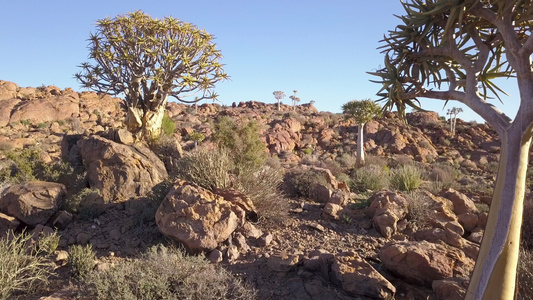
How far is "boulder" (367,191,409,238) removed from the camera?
21.1 ft

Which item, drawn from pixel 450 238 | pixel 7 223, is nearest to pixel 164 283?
pixel 7 223

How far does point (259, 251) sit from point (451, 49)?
12.0ft

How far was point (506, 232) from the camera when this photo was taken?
10.7ft

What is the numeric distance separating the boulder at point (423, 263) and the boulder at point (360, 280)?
36cm

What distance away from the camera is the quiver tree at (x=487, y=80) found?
10.7 ft

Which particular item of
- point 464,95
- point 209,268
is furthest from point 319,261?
point 464,95

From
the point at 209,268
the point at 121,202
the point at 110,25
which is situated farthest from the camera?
the point at 110,25

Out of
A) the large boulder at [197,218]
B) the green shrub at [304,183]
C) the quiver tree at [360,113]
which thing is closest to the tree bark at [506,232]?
the large boulder at [197,218]

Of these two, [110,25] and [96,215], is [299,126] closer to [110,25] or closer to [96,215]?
[110,25]

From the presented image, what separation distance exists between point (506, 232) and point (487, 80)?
2468 mm

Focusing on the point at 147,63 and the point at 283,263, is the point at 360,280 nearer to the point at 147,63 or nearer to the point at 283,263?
the point at 283,263

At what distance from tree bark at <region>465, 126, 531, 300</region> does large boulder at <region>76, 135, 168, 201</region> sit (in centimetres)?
623

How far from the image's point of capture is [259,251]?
18.4 feet

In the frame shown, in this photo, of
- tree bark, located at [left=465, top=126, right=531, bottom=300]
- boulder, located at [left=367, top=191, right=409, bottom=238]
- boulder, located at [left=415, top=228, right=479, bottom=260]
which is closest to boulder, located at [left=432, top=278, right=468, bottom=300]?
tree bark, located at [left=465, top=126, right=531, bottom=300]
